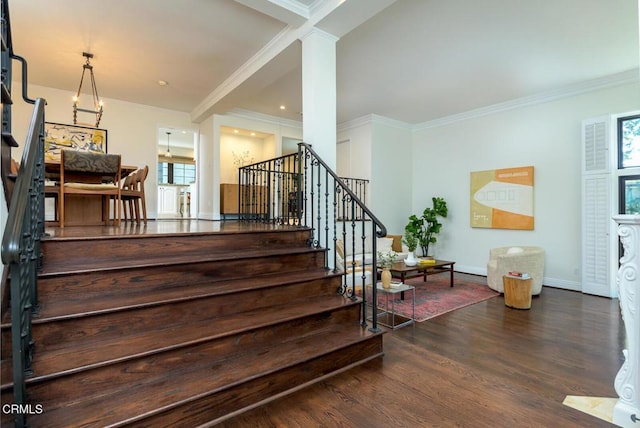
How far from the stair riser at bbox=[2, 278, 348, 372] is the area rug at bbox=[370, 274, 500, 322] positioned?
222 cm

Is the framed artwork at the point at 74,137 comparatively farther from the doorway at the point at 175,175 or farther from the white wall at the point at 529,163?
the white wall at the point at 529,163

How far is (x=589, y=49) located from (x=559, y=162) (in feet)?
6.76

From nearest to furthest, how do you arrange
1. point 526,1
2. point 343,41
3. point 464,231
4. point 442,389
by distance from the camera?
point 442,389 → point 526,1 → point 343,41 → point 464,231

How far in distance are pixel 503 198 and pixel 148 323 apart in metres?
6.61

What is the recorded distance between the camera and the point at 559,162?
5.64 meters

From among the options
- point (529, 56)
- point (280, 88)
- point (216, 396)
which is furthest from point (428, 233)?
point (216, 396)

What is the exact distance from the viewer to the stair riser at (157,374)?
1.61 meters

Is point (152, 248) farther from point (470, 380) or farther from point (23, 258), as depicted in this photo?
point (470, 380)

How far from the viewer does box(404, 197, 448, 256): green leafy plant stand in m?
7.20

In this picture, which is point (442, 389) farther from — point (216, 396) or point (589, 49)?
point (589, 49)

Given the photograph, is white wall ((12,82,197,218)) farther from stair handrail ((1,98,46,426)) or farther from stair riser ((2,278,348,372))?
stair riser ((2,278,348,372))

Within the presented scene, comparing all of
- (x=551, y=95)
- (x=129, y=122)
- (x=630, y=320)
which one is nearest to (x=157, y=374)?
(x=630, y=320)

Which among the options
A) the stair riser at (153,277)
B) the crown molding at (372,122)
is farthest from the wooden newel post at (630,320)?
the crown molding at (372,122)

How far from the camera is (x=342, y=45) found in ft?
13.9
